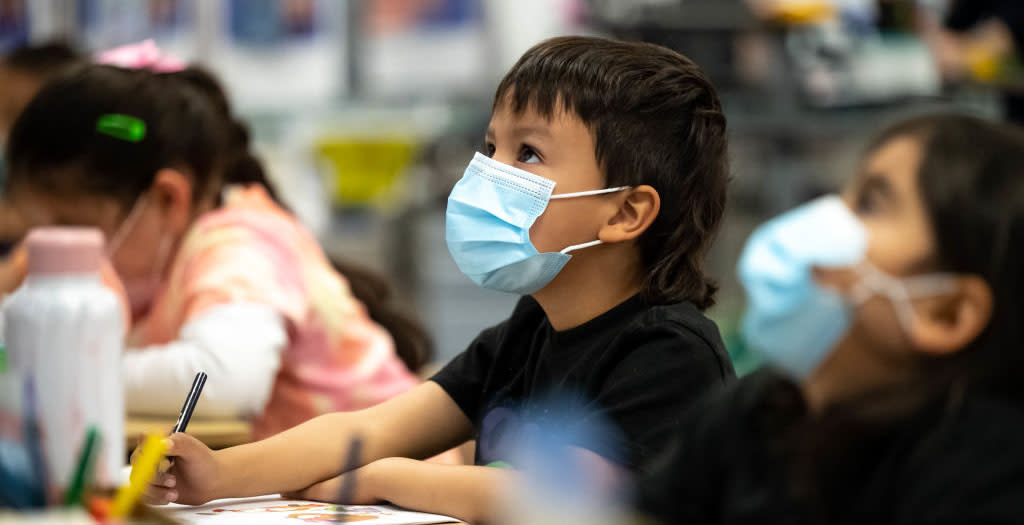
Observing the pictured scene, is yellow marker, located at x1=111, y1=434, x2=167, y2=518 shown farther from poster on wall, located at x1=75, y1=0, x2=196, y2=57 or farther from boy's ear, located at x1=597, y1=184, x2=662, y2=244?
poster on wall, located at x1=75, y1=0, x2=196, y2=57

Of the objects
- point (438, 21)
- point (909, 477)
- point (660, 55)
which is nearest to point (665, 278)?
point (660, 55)

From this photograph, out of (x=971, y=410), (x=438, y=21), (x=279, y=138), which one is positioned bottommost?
(x=279, y=138)

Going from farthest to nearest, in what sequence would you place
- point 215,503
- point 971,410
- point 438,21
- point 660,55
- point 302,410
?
point 438,21 → point 302,410 → point 660,55 → point 215,503 → point 971,410

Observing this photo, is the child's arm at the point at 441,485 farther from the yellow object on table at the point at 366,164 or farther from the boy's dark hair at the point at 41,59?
the yellow object on table at the point at 366,164

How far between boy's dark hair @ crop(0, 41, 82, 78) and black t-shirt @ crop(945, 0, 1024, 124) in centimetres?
232

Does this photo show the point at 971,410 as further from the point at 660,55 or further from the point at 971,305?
the point at 660,55

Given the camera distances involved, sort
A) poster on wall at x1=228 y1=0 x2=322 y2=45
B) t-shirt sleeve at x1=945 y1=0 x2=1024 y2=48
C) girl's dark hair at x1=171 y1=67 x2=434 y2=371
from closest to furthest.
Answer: girl's dark hair at x1=171 y1=67 x2=434 y2=371 < t-shirt sleeve at x1=945 y1=0 x2=1024 y2=48 < poster on wall at x1=228 y1=0 x2=322 y2=45

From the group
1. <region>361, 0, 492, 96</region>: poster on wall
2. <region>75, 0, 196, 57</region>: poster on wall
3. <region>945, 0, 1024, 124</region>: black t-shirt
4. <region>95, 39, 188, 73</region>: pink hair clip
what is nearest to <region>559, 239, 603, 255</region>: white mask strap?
<region>95, 39, 188, 73</region>: pink hair clip

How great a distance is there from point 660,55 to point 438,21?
4459 millimetres

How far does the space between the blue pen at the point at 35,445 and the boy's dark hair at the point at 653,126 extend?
22.3 inches

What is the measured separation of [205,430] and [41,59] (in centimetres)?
170

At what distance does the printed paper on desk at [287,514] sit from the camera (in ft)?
3.17

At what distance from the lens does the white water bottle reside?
91 cm

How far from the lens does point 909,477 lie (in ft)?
2.39
